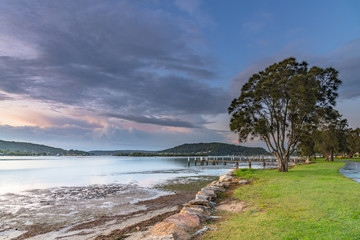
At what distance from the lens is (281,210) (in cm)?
778

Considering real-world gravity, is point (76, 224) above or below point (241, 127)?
below

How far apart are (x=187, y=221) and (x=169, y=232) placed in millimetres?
1056

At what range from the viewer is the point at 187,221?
675 centimetres

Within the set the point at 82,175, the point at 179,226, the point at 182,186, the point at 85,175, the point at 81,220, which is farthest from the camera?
the point at 85,175

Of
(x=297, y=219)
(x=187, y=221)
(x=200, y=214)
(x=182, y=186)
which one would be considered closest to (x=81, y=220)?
(x=200, y=214)

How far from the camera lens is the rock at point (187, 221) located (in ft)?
20.8

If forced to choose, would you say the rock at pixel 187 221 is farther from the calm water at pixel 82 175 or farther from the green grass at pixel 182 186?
the calm water at pixel 82 175

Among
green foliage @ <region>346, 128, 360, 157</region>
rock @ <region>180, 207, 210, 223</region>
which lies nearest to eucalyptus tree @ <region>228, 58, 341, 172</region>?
rock @ <region>180, 207, 210, 223</region>

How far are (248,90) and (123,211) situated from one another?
19946mm

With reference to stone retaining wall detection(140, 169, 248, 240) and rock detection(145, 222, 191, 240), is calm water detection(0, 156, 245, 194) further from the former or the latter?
rock detection(145, 222, 191, 240)

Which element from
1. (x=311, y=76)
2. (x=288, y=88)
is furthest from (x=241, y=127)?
(x=311, y=76)

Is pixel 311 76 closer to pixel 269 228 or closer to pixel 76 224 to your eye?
pixel 269 228

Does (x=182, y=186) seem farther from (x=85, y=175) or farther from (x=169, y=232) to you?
(x=85, y=175)

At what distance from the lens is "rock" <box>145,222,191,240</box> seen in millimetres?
5601
